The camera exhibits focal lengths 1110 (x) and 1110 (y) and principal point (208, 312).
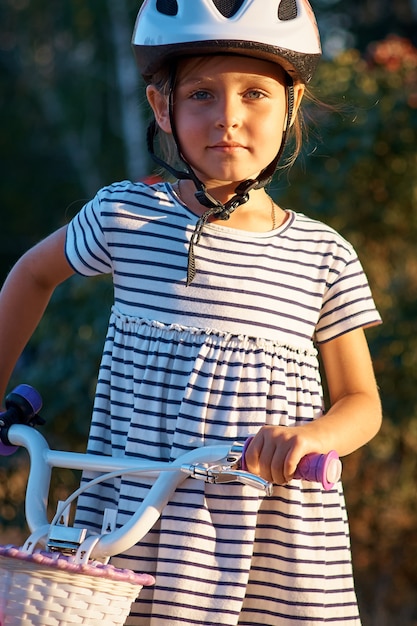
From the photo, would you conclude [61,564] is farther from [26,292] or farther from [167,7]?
[167,7]

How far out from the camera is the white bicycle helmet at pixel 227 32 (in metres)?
2.82

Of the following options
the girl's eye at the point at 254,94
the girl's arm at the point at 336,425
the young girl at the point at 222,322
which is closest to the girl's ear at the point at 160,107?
the young girl at the point at 222,322

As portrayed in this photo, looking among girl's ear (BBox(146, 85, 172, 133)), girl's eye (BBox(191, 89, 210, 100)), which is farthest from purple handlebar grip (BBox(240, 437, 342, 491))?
girl's ear (BBox(146, 85, 172, 133))

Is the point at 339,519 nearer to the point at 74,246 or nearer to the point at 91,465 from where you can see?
the point at 91,465

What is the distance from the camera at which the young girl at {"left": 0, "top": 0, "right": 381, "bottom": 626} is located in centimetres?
268

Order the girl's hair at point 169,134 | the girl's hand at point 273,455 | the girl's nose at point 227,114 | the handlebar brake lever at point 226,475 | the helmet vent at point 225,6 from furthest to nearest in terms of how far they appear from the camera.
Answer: the girl's hair at point 169,134, the helmet vent at point 225,6, the girl's nose at point 227,114, the girl's hand at point 273,455, the handlebar brake lever at point 226,475

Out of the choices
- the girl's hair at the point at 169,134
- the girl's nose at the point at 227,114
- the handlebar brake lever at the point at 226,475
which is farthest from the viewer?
the girl's hair at the point at 169,134

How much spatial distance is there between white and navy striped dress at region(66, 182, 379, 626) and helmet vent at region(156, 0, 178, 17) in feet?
1.55

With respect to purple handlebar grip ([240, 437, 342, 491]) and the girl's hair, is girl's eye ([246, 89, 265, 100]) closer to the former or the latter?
the girl's hair

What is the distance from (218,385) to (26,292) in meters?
0.63

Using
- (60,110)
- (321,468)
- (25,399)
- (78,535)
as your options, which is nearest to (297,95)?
(25,399)

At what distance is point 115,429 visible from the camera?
280 cm

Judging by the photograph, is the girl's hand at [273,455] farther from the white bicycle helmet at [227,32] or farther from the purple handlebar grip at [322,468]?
the white bicycle helmet at [227,32]

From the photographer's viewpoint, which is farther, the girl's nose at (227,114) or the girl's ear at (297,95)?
the girl's ear at (297,95)
